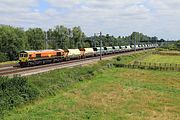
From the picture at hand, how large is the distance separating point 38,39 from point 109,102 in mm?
89187

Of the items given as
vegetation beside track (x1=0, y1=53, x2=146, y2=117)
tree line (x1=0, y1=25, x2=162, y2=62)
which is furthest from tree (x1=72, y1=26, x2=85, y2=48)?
vegetation beside track (x1=0, y1=53, x2=146, y2=117)

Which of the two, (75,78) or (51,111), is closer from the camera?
(51,111)

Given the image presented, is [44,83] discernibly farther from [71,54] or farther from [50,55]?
[71,54]

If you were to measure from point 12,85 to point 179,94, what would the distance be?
75.2 feet

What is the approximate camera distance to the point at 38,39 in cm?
12431

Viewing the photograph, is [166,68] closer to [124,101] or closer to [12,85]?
[124,101]

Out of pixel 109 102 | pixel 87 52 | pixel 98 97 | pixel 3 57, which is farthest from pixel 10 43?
pixel 109 102

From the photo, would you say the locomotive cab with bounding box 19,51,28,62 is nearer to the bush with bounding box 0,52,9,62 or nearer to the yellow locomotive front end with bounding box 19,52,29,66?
the yellow locomotive front end with bounding box 19,52,29,66

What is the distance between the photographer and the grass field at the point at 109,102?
31.8 meters

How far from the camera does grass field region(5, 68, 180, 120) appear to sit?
31.8m

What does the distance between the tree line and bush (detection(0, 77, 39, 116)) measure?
4532cm

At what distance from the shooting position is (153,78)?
202 ft

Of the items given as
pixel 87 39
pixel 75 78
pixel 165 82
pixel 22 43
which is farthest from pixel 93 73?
pixel 87 39

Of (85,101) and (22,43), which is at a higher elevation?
(22,43)
